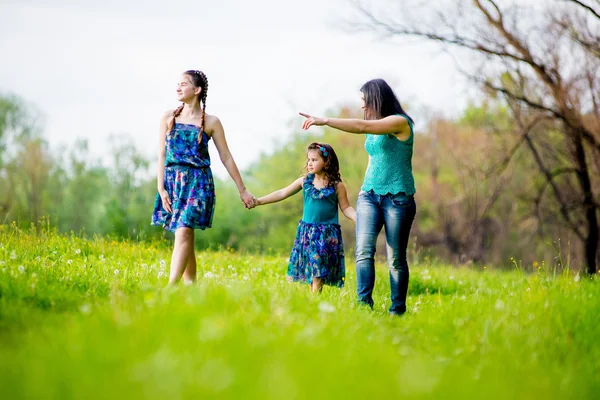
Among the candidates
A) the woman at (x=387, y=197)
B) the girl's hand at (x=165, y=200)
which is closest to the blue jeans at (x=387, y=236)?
the woman at (x=387, y=197)

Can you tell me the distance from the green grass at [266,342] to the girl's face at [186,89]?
168 cm

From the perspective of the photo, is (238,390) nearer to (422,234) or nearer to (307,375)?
(307,375)

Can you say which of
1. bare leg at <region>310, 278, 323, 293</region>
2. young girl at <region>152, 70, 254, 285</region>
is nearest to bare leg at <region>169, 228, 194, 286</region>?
young girl at <region>152, 70, 254, 285</region>

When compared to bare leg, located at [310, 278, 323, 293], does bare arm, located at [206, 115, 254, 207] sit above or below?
above

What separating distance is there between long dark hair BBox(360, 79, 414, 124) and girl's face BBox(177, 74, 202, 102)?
1.57 m

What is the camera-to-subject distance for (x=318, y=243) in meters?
6.50

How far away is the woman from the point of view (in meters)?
5.44

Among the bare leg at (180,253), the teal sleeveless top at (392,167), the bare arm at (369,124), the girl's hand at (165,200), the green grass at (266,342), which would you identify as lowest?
the green grass at (266,342)

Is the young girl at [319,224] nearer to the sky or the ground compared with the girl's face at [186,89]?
nearer to the ground

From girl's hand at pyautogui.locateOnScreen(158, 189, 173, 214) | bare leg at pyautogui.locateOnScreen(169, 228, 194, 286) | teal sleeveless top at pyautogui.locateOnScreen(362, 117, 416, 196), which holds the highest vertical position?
teal sleeveless top at pyautogui.locateOnScreen(362, 117, 416, 196)

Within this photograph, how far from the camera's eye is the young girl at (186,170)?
5.45 m

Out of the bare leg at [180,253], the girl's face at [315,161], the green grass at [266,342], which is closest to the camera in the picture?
the green grass at [266,342]

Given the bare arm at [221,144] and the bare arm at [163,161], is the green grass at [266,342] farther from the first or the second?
the bare arm at [221,144]

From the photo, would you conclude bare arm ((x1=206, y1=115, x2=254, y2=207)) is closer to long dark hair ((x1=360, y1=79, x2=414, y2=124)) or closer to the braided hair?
the braided hair
